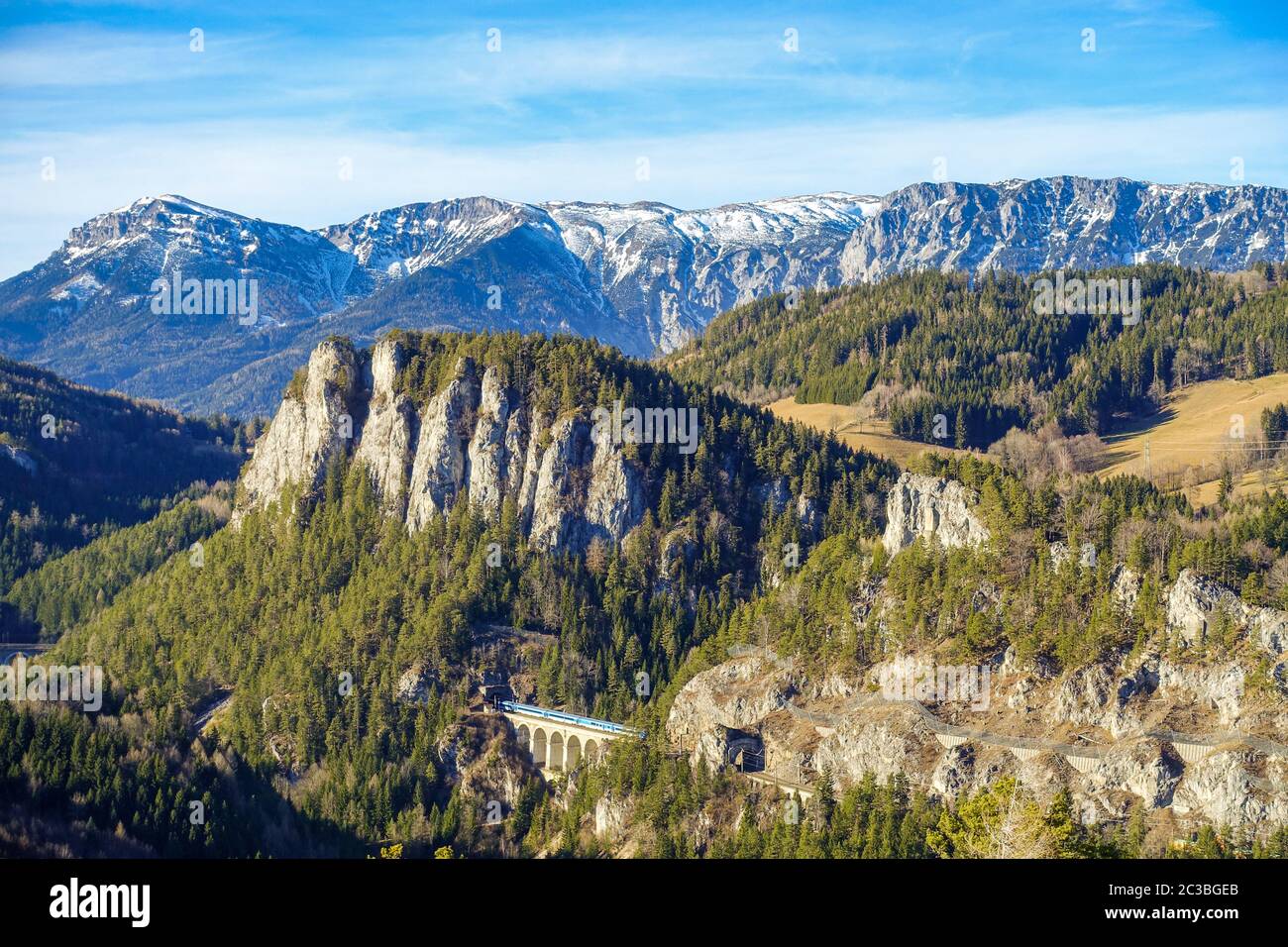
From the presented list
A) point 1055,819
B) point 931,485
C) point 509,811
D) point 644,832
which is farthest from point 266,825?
point 1055,819

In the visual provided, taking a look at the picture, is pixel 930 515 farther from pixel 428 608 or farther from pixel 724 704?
pixel 428 608

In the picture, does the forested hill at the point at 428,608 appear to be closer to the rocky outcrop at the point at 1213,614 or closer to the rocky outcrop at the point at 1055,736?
the rocky outcrop at the point at 1055,736

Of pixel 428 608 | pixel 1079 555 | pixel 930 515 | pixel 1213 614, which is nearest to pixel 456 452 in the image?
pixel 428 608

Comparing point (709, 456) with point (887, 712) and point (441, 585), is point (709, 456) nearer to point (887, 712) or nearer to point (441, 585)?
point (441, 585)

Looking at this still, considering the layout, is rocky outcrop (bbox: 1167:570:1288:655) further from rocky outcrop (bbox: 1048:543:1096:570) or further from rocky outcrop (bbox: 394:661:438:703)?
rocky outcrop (bbox: 394:661:438:703)

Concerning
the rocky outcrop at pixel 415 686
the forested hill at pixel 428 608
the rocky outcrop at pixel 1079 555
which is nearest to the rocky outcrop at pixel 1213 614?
the rocky outcrop at pixel 1079 555

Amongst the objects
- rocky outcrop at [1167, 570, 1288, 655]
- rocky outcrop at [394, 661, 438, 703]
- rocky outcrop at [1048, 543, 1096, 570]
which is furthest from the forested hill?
rocky outcrop at [1167, 570, 1288, 655]
